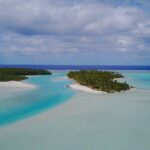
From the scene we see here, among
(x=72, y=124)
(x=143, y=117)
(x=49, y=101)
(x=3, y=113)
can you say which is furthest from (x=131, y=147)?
(x=49, y=101)

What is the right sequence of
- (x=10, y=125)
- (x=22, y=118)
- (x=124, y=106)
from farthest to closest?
(x=124, y=106), (x=22, y=118), (x=10, y=125)

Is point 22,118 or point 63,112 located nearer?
point 22,118

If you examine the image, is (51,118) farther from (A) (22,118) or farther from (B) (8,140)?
(B) (8,140)

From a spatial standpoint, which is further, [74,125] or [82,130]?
[74,125]

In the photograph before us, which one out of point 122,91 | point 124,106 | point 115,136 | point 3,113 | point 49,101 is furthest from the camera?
point 122,91

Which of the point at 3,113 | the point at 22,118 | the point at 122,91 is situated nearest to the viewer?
the point at 22,118

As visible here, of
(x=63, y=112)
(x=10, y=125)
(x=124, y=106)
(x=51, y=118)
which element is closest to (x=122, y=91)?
(x=124, y=106)

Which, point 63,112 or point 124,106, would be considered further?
point 124,106

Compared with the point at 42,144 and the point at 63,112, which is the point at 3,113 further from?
the point at 42,144

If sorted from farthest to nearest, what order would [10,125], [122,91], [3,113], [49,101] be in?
[122,91]
[49,101]
[3,113]
[10,125]
